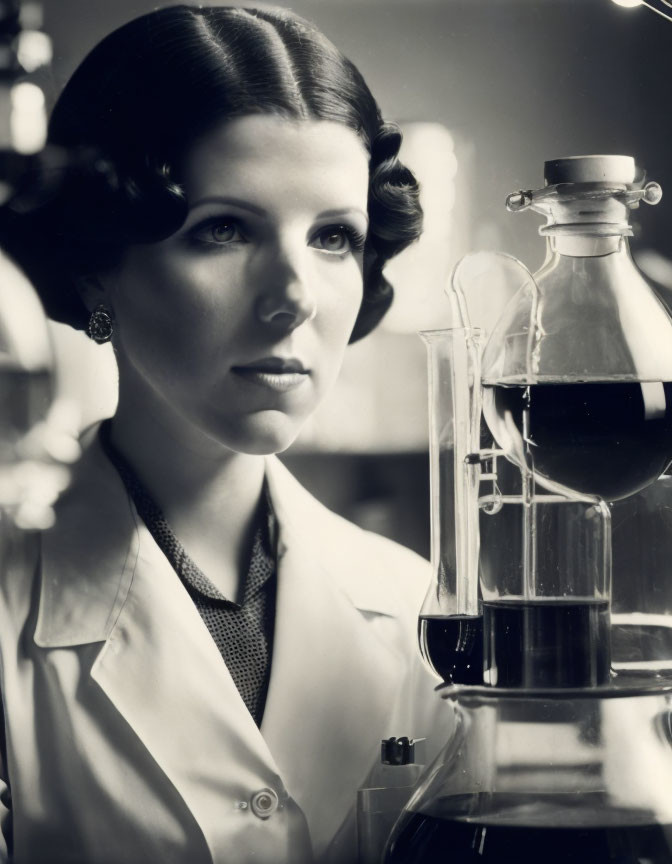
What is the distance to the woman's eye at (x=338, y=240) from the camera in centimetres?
96

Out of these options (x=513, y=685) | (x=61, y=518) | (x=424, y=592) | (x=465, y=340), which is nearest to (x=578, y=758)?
(x=513, y=685)

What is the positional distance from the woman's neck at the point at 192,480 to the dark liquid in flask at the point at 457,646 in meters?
0.16

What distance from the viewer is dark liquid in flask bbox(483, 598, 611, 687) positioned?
0.87m

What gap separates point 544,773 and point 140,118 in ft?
1.85

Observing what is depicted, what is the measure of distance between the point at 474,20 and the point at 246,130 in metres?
0.25

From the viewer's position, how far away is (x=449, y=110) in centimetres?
102

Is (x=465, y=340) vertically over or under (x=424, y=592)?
over

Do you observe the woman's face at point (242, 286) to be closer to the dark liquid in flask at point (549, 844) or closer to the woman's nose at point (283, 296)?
the woman's nose at point (283, 296)

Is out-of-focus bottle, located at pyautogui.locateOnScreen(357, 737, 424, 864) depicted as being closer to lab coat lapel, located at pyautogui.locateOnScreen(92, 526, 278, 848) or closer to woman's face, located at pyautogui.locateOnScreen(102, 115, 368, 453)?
lab coat lapel, located at pyautogui.locateOnScreen(92, 526, 278, 848)

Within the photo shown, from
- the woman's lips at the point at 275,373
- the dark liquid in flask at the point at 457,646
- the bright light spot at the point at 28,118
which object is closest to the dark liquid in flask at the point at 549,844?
the dark liquid in flask at the point at 457,646

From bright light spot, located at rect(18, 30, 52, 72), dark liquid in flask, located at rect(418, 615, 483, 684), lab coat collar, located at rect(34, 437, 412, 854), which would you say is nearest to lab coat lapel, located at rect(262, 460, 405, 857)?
lab coat collar, located at rect(34, 437, 412, 854)

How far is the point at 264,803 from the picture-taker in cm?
94

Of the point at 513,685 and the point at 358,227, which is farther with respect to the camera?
the point at 358,227

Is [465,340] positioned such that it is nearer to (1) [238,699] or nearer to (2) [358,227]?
(2) [358,227]
